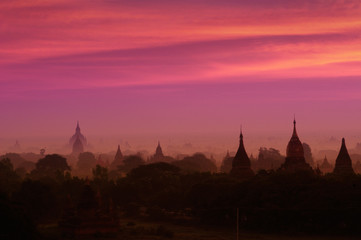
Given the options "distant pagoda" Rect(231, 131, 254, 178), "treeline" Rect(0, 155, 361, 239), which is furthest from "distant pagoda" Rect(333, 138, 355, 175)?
"treeline" Rect(0, 155, 361, 239)

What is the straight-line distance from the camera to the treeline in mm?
67562

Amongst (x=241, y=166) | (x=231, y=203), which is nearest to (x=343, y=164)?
(x=241, y=166)

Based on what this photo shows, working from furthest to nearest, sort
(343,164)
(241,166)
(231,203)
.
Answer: (343,164)
(241,166)
(231,203)

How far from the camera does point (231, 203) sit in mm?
76688

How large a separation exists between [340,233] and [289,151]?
42317 mm

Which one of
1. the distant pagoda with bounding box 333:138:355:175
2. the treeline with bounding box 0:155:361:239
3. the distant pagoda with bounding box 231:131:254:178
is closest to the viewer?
the treeline with bounding box 0:155:361:239

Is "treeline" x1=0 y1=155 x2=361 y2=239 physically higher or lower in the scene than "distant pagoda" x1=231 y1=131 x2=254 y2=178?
lower

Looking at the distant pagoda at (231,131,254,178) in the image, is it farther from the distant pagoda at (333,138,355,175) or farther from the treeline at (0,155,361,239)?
the distant pagoda at (333,138,355,175)

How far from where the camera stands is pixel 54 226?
7612 cm

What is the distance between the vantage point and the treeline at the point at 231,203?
67562mm

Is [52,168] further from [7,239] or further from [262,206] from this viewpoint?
[7,239]

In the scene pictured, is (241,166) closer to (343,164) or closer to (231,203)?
(343,164)

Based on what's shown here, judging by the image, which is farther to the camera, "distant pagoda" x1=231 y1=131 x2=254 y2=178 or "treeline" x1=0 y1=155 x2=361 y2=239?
"distant pagoda" x1=231 y1=131 x2=254 y2=178

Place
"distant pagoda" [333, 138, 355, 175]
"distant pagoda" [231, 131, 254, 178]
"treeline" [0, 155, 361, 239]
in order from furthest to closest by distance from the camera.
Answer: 1. "distant pagoda" [333, 138, 355, 175]
2. "distant pagoda" [231, 131, 254, 178]
3. "treeline" [0, 155, 361, 239]
